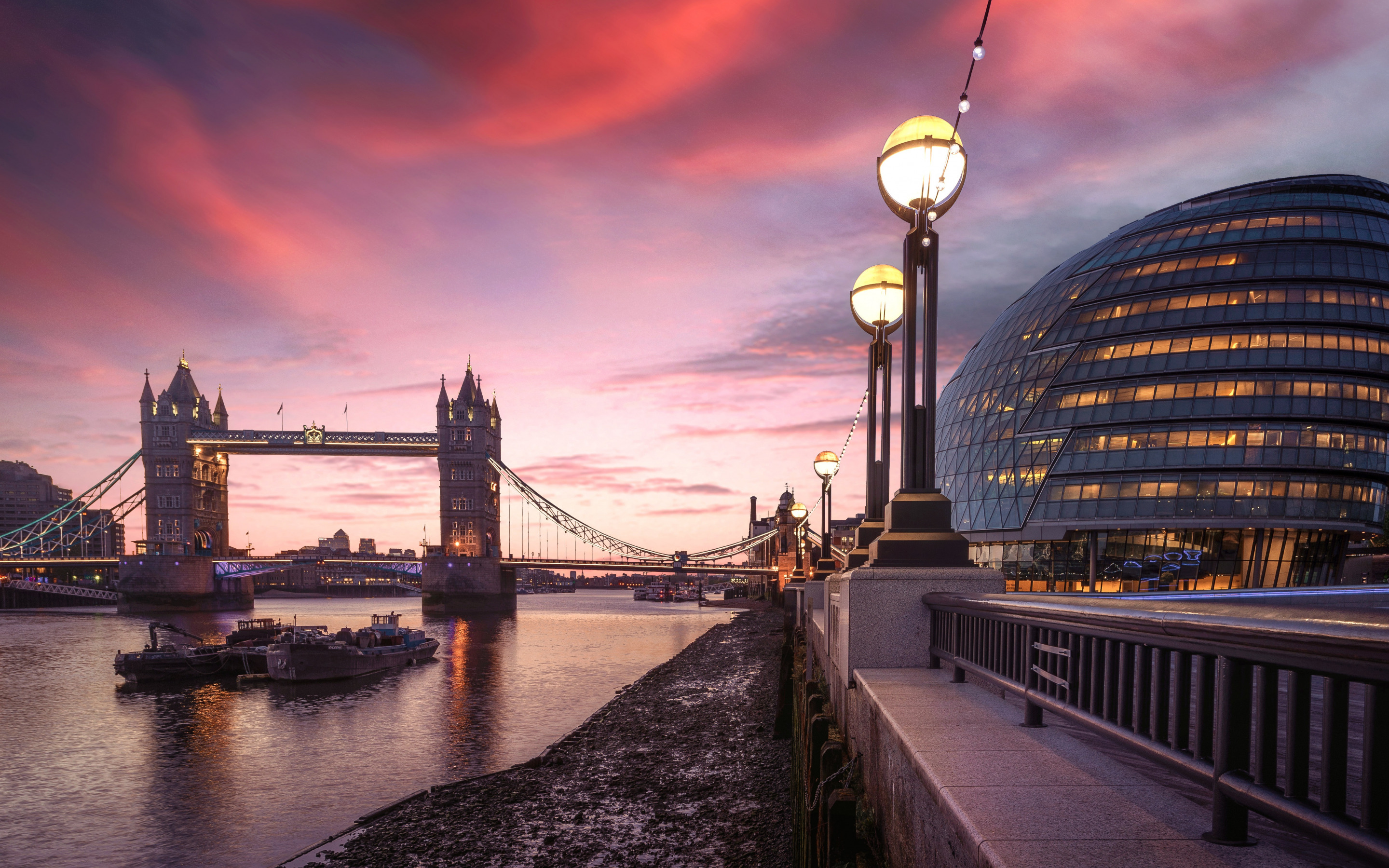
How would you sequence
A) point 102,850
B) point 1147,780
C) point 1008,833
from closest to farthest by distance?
1. point 1008,833
2. point 1147,780
3. point 102,850

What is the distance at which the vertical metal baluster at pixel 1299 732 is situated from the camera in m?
2.51

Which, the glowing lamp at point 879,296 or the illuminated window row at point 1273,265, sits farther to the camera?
the illuminated window row at point 1273,265

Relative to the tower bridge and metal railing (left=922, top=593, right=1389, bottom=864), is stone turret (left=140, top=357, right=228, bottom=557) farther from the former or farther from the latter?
metal railing (left=922, top=593, right=1389, bottom=864)

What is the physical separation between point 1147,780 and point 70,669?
2395 inches

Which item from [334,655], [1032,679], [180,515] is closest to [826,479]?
[1032,679]

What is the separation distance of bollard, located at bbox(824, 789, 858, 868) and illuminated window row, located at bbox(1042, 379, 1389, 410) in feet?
178

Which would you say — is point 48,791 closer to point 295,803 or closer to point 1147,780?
point 295,803

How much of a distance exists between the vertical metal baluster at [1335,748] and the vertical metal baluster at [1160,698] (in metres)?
1.08

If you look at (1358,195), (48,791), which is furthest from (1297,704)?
(1358,195)

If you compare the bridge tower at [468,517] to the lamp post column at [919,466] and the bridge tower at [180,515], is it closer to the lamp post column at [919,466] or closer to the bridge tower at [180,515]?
the bridge tower at [180,515]

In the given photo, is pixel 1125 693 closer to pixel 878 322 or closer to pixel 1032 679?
pixel 1032 679

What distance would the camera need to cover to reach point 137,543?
115 m

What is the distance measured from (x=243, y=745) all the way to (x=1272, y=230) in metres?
69.1

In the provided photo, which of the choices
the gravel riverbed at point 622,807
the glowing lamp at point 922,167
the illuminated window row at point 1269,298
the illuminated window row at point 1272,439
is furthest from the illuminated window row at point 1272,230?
Result: the glowing lamp at point 922,167
